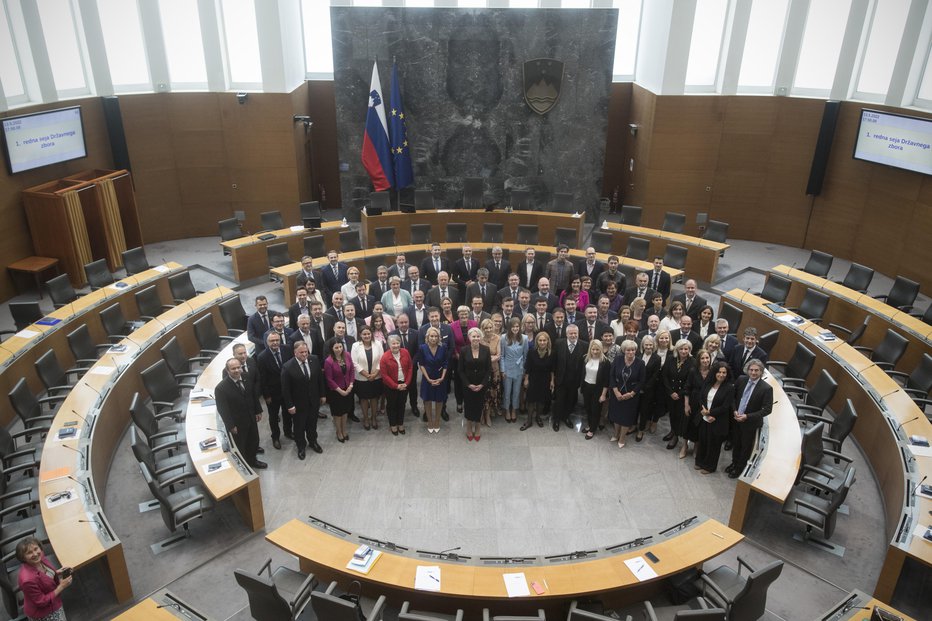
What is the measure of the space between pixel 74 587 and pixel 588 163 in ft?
41.5

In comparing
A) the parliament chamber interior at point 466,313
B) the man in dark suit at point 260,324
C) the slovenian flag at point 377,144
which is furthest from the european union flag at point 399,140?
the man in dark suit at point 260,324

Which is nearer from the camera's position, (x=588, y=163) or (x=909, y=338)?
(x=909, y=338)

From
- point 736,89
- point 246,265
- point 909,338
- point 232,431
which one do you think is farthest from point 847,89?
point 232,431

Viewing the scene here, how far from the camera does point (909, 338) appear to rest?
9477 mm

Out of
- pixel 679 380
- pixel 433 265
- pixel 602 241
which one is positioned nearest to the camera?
pixel 679 380

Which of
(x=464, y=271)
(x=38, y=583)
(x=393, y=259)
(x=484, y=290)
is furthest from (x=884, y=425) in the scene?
(x=38, y=583)

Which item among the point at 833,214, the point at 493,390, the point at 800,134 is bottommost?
the point at 493,390

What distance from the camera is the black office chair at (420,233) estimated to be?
13.5 metres

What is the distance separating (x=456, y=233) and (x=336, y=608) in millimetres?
9475

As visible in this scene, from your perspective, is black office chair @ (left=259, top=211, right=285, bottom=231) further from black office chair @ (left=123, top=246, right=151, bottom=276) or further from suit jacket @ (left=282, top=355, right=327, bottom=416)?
suit jacket @ (left=282, top=355, right=327, bottom=416)

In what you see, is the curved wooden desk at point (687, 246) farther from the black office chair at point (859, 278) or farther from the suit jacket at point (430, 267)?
the suit jacket at point (430, 267)

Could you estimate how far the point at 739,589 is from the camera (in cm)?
588

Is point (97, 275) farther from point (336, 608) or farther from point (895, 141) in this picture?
point (895, 141)

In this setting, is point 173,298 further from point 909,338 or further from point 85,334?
point 909,338
